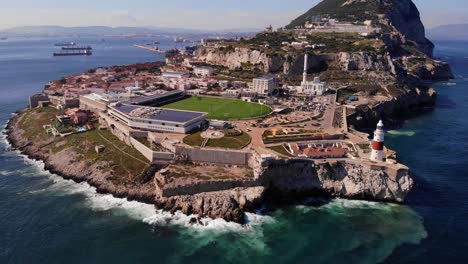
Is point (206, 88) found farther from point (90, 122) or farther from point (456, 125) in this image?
point (456, 125)

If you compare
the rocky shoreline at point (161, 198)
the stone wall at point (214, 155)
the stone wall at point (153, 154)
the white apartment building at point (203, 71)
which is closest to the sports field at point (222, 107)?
the stone wall at point (153, 154)

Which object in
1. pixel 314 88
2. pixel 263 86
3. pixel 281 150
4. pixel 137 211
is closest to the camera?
pixel 137 211

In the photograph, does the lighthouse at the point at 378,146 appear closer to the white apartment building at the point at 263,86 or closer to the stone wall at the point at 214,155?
the stone wall at the point at 214,155

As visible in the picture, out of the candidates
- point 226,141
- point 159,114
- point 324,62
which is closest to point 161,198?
point 226,141

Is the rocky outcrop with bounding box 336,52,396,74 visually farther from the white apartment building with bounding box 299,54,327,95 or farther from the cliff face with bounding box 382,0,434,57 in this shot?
the cliff face with bounding box 382,0,434,57

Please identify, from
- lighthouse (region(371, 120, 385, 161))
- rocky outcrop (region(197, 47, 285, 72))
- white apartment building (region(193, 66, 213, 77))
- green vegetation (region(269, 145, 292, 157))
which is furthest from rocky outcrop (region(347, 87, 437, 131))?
white apartment building (region(193, 66, 213, 77))

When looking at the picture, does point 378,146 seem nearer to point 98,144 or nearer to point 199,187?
point 199,187
